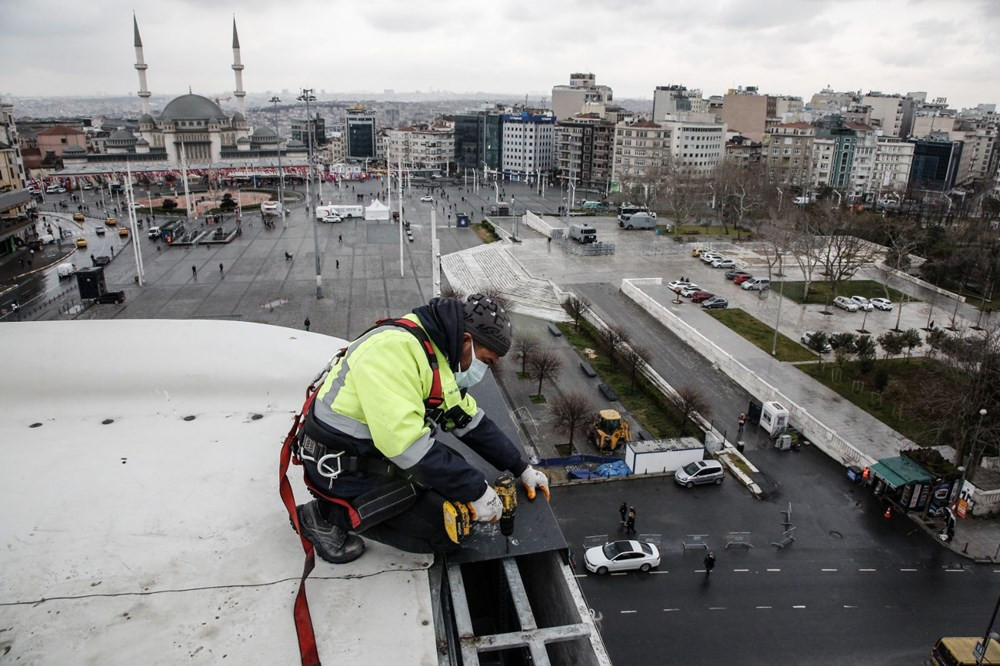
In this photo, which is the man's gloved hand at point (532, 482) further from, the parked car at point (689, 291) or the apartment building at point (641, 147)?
the apartment building at point (641, 147)

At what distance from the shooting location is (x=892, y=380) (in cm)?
1948

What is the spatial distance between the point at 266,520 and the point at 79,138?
340ft

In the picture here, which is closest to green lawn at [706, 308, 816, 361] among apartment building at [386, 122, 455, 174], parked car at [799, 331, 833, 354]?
parked car at [799, 331, 833, 354]

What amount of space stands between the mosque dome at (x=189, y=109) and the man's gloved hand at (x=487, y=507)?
82.3 metres

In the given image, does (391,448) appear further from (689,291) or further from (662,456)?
(689,291)

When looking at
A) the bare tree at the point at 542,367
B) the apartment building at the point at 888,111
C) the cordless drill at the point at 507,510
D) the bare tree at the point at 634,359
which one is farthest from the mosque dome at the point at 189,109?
the apartment building at the point at 888,111

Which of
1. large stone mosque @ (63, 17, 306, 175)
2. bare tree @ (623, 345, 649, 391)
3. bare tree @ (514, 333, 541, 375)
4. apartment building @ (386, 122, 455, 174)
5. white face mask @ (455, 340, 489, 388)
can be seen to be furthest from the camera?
apartment building @ (386, 122, 455, 174)

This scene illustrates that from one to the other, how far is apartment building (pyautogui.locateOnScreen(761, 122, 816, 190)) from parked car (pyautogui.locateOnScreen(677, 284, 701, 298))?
1817 inches

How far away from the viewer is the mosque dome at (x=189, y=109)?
73.5m

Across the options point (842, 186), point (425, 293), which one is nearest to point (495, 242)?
point (425, 293)

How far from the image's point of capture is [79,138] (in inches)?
3403

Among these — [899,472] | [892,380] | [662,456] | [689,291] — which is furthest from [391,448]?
[689,291]

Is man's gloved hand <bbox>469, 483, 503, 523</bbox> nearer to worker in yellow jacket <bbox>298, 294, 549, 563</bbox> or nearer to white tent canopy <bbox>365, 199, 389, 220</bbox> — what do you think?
worker in yellow jacket <bbox>298, 294, 549, 563</bbox>

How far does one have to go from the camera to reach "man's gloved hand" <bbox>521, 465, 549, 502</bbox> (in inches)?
164
